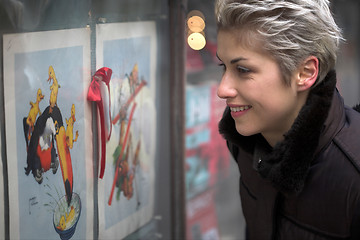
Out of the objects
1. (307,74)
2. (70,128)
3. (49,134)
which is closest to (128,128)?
(70,128)

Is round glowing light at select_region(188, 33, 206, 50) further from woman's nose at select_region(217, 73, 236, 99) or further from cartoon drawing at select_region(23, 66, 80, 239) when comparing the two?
cartoon drawing at select_region(23, 66, 80, 239)

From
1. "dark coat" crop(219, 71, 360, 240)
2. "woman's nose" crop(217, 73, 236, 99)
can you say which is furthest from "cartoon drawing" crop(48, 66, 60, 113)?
"dark coat" crop(219, 71, 360, 240)

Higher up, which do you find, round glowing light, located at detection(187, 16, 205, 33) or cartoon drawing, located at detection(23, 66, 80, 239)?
round glowing light, located at detection(187, 16, 205, 33)

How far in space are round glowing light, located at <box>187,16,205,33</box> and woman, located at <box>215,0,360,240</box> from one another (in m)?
0.63

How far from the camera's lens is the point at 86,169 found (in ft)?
5.80

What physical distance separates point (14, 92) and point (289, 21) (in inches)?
35.3

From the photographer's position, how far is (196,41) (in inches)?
95.7

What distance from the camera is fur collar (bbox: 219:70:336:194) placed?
1635mm

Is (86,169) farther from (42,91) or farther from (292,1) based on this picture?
(292,1)

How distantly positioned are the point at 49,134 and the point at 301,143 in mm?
831

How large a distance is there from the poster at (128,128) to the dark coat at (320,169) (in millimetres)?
569

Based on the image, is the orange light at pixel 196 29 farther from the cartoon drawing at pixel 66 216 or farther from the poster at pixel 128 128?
the cartoon drawing at pixel 66 216

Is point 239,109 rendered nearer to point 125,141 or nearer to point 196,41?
point 125,141

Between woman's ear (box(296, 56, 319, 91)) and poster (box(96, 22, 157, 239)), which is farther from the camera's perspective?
poster (box(96, 22, 157, 239))
